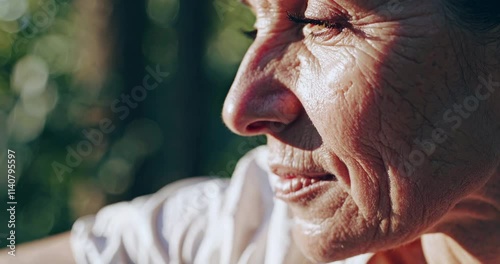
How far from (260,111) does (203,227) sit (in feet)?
1.91

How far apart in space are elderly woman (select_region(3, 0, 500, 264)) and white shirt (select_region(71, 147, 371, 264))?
0.95ft

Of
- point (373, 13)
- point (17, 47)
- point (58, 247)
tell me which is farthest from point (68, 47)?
point (373, 13)

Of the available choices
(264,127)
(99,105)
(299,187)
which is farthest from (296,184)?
(99,105)

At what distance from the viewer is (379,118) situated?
1422 mm

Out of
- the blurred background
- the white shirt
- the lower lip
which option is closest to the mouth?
the lower lip

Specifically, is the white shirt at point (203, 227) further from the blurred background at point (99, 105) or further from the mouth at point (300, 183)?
the blurred background at point (99, 105)

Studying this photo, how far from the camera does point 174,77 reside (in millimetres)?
4422

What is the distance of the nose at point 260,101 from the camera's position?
4.98 feet

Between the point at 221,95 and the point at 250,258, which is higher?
the point at 221,95

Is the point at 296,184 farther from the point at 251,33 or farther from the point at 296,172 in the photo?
the point at 251,33

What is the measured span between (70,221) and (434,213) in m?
3.44

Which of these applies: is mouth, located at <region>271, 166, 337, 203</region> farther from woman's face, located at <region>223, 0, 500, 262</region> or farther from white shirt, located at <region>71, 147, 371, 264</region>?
white shirt, located at <region>71, 147, 371, 264</region>

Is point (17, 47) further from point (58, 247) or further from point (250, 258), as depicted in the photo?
point (250, 258)

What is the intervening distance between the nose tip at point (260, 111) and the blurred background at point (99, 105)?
8.60 feet
